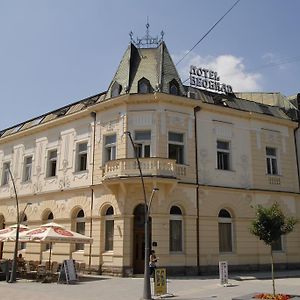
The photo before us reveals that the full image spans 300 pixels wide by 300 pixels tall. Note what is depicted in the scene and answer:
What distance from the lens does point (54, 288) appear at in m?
18.0

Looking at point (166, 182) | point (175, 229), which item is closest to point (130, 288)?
point (175, 229)

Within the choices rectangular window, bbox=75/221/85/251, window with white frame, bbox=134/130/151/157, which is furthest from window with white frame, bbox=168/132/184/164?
rectangular window, bbox=75/221/85/251

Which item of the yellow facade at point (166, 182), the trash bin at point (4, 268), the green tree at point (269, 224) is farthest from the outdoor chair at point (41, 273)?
the green tree at point (269, 224)

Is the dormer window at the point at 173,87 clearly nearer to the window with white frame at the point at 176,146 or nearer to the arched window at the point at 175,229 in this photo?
the window with white frame at the point at 176,146

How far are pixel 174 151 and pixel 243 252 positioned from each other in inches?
306

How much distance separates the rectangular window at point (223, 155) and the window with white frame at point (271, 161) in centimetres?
357

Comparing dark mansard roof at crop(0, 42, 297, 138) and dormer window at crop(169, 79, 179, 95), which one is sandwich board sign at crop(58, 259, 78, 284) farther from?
dormer window at crop(169, 79, 179, 95)

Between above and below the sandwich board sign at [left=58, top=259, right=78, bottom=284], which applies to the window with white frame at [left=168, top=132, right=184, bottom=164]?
above

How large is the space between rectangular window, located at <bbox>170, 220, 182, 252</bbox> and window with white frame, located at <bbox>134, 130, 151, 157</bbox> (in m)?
4.38

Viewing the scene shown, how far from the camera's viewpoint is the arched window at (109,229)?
23828mm

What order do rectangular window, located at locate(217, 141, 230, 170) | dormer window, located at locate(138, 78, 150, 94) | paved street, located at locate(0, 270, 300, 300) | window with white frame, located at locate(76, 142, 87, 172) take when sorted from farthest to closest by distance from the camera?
window with white frame, located at locate(76, 142, 87, 172) < rectangular window, located at locate(217, 141, 230, 170) < dormer window, located at locate(138, 78, 150, 94) < paved street, located at locate(0, 270, 300, 300)

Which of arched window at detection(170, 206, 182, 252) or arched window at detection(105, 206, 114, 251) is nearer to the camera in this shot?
arched window at detection(170, 206, 182, 252)

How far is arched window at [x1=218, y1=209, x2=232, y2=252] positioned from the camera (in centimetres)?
2506

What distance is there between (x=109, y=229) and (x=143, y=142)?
18.4 feet
